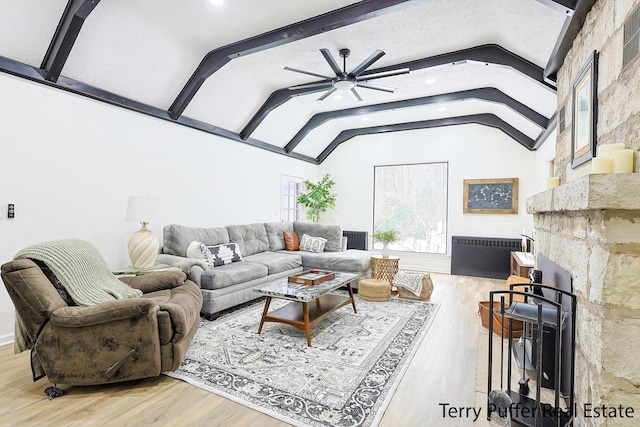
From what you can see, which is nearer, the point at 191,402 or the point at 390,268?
the point at 191,402

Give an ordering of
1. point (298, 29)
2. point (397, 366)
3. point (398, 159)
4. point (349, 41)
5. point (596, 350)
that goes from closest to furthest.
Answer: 1. point (596, 350)
2. point (397, 366)
3. point (298, 29)
4. point (349, 41)
5. point (398, 159)

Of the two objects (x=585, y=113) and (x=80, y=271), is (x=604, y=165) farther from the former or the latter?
(x=80, y=271)

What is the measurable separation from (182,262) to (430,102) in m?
4.51

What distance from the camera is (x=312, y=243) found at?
5.71 metres

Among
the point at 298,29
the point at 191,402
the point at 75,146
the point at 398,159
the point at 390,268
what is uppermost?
the point at 298,29

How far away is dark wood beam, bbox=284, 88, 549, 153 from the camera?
4.58 m

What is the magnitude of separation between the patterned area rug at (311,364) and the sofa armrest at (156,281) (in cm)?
57

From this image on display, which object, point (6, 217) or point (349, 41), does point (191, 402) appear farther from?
point (349, 41)

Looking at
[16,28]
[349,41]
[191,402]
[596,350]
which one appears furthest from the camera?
[349,41]

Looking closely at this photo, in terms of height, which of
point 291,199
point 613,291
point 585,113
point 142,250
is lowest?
point 142,250

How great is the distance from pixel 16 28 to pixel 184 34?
140 cm

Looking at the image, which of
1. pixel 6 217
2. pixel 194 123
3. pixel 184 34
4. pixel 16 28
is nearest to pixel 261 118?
pixel 194 123

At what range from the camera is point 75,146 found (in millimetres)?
3393

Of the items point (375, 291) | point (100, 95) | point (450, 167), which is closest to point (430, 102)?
point (450, 167)
